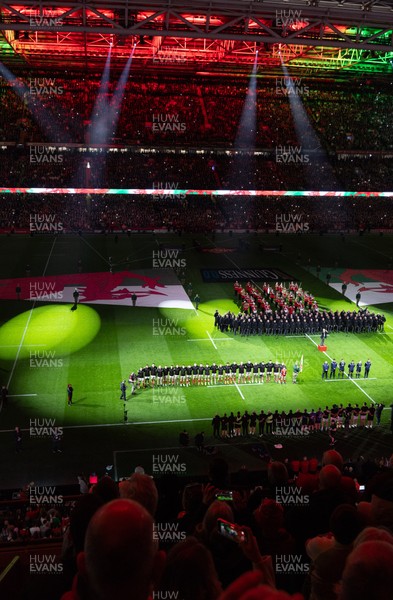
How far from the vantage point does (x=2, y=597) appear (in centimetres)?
385

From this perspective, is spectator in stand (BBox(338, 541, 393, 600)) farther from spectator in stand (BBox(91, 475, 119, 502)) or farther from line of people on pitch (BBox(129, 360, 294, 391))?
line of people on pitch (BBox(129, 360, 294, 391))

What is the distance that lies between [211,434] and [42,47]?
40.7 m

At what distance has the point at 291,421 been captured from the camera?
869 inches

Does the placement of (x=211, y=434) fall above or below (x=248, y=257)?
below

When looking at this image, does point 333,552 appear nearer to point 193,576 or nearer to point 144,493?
point 193,576

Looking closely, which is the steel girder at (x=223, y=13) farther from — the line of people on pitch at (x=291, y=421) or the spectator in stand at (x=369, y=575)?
the spectator in stand at (x=369, y=575)

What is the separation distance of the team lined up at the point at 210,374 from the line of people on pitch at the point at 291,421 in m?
3.30

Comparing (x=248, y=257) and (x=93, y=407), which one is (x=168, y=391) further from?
(x=248, y=257)

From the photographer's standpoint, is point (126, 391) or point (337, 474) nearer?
point (337, 474)

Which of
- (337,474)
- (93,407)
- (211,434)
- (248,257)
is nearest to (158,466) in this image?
(211,434)

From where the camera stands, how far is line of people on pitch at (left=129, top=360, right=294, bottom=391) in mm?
25469

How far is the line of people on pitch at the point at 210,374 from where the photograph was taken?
2547 centimetres

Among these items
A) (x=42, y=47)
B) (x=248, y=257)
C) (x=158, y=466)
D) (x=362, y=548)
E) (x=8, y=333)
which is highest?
(x=42, y=47)

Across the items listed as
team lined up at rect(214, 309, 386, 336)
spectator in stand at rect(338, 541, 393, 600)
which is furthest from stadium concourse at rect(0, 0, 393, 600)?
team lined up at rect(214, 309, 386, 336)
